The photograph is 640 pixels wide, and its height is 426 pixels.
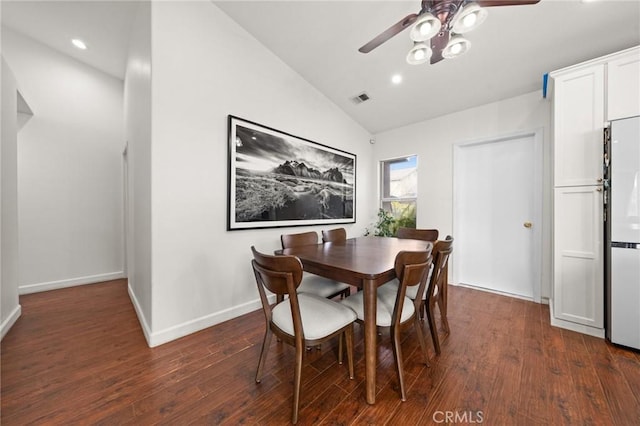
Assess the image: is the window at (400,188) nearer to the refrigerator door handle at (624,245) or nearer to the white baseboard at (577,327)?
the white baseboard at (577,327)

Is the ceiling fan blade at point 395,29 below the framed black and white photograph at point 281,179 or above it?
above

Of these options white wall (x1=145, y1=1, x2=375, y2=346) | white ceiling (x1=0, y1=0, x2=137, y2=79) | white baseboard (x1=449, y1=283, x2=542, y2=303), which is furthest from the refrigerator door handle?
white ceiling (x1=0, y1=0, x2=137, y2=79)

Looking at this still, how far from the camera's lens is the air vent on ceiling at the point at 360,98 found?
341 cm

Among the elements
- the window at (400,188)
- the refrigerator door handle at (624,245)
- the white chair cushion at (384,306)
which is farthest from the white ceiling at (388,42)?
the white chair cushion at (384,306)

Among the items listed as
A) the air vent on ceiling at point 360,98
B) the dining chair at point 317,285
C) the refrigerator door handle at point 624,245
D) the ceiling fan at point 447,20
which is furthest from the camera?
the air vent on ceiling at point 360,98

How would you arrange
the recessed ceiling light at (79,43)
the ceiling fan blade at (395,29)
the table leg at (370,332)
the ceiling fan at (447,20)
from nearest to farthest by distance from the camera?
the table leg at (370,332), the ceiling fan at (447,20), the ceiling fan blade at (395,29), the recessed ceiling light at (79,43)

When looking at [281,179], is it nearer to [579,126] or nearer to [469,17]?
[469,17]

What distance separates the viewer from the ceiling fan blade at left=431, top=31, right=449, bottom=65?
173 centimetres

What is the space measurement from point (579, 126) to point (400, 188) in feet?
7.61

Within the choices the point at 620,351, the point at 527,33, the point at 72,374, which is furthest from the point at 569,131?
the point at 72,374

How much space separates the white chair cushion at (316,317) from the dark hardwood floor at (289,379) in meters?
0.43

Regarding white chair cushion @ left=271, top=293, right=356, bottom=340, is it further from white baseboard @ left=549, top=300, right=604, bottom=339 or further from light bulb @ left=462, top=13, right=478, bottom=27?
white baseboard @ left=549, top=300, right=604, bottom=339

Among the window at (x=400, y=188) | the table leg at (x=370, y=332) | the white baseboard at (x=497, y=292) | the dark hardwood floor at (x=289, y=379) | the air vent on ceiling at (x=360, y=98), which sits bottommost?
the dark hardwood floor at (x=289, y=379)

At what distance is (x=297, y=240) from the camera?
2.36 m
